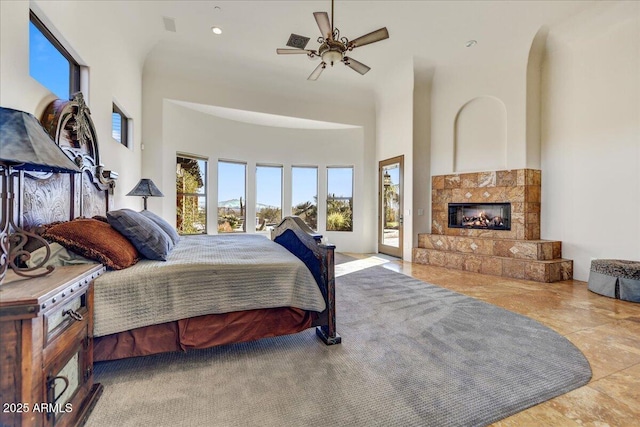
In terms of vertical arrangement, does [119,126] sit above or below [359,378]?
above

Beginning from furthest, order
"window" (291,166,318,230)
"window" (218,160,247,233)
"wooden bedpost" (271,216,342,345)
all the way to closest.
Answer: "window" (291,166,318,230) < "window" (218,160,247,233) < "wooden bedpost" (271,216,342,345)

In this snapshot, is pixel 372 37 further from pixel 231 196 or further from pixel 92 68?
pixel 231 196

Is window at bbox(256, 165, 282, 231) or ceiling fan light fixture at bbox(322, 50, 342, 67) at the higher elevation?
ceiling fan light fixture at bbox(322, 50, 342, 67)

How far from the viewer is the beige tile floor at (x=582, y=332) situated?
1532 mm

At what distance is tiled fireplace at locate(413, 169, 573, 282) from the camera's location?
456 centimetres

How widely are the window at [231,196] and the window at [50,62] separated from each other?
3.67m

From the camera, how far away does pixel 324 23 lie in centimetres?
308

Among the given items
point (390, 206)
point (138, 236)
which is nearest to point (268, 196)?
point (390, 206)

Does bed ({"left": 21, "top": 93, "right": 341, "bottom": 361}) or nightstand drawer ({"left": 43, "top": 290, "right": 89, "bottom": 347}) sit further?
bed ({"left": 21, "top": 93, "right": 341, "bottom": 361})

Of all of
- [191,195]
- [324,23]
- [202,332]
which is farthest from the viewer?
[191,195]

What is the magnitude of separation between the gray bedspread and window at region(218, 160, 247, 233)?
4409mm

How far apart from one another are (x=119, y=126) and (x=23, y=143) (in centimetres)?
370

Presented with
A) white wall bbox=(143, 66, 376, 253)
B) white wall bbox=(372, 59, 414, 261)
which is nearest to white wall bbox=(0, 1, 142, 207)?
white wall bbox=(143, 66, 376, 253)

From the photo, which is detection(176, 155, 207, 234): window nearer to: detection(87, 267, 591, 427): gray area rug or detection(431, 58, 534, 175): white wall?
detection(87, 267, 591, 427): gray area rug
